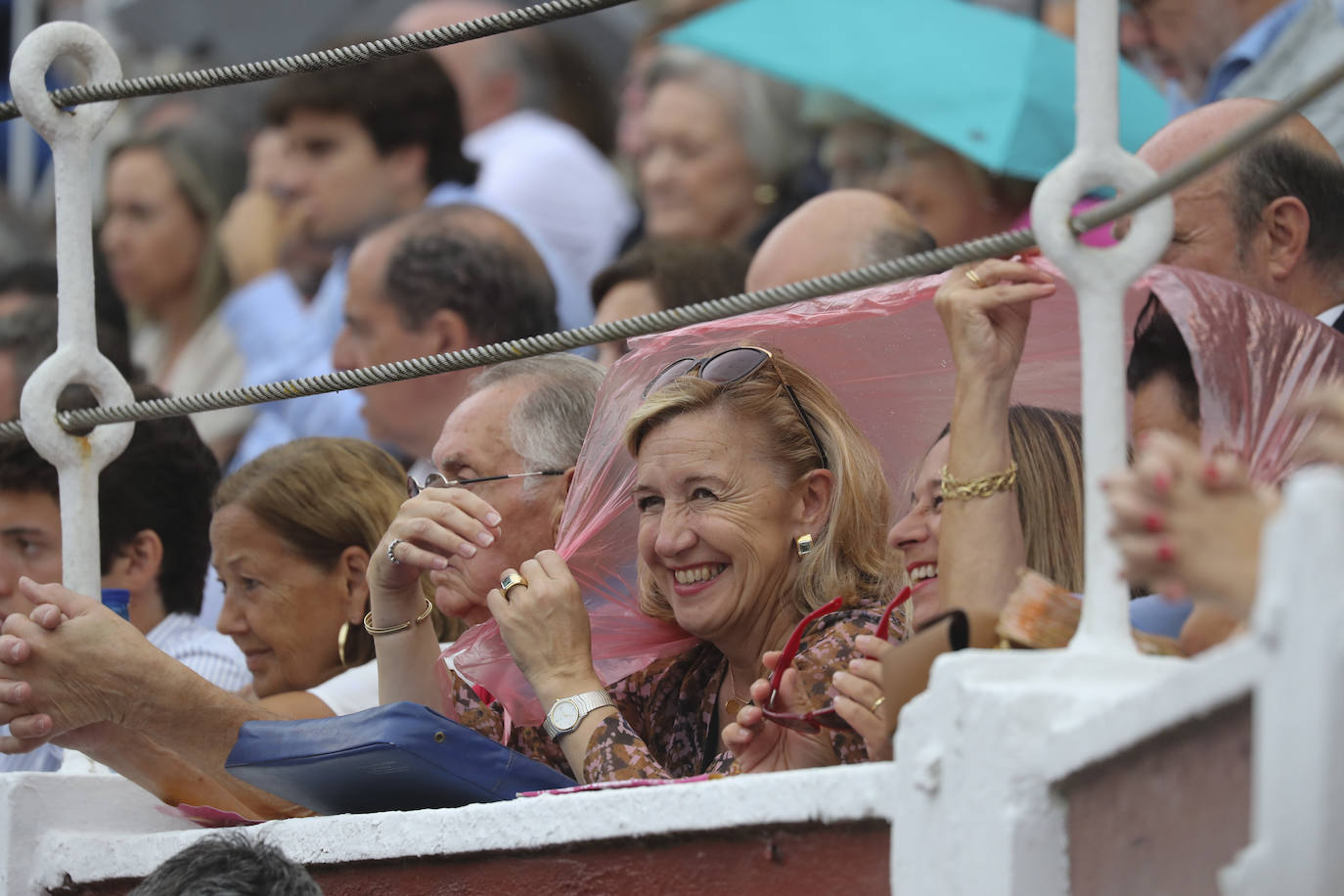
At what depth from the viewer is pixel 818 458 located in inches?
115

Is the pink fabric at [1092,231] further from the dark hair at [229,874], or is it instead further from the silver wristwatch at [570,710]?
the dark hair at [229,874]

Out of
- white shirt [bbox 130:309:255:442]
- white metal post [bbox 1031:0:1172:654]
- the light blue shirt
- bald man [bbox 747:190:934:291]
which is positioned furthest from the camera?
white shirt [bbox 130:309:255:442]

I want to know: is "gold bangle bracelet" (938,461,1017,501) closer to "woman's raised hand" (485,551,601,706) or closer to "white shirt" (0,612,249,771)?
"woman's raised hand" (485,551,601,706)

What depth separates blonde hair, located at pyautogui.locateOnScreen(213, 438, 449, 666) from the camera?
11.4 feet

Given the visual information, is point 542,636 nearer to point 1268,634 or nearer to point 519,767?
point 519,767

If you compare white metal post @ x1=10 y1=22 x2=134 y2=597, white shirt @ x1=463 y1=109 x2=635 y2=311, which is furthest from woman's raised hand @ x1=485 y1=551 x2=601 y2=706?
white shirt @ x1=463 y1=109 x2=635 y2=311

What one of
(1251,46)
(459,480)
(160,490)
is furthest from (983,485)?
(1251,46)

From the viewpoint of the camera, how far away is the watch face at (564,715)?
105 inches

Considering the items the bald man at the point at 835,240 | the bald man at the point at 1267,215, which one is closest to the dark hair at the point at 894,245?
the bald man at the point at 835,240

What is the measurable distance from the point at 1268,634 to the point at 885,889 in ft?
2.10

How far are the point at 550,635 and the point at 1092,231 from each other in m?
1.08

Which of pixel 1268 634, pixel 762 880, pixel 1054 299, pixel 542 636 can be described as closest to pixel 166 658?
pixel 542 636

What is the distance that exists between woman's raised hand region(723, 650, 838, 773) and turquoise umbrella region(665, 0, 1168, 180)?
2517 millimetres

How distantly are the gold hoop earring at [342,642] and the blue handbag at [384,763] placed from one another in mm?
903
